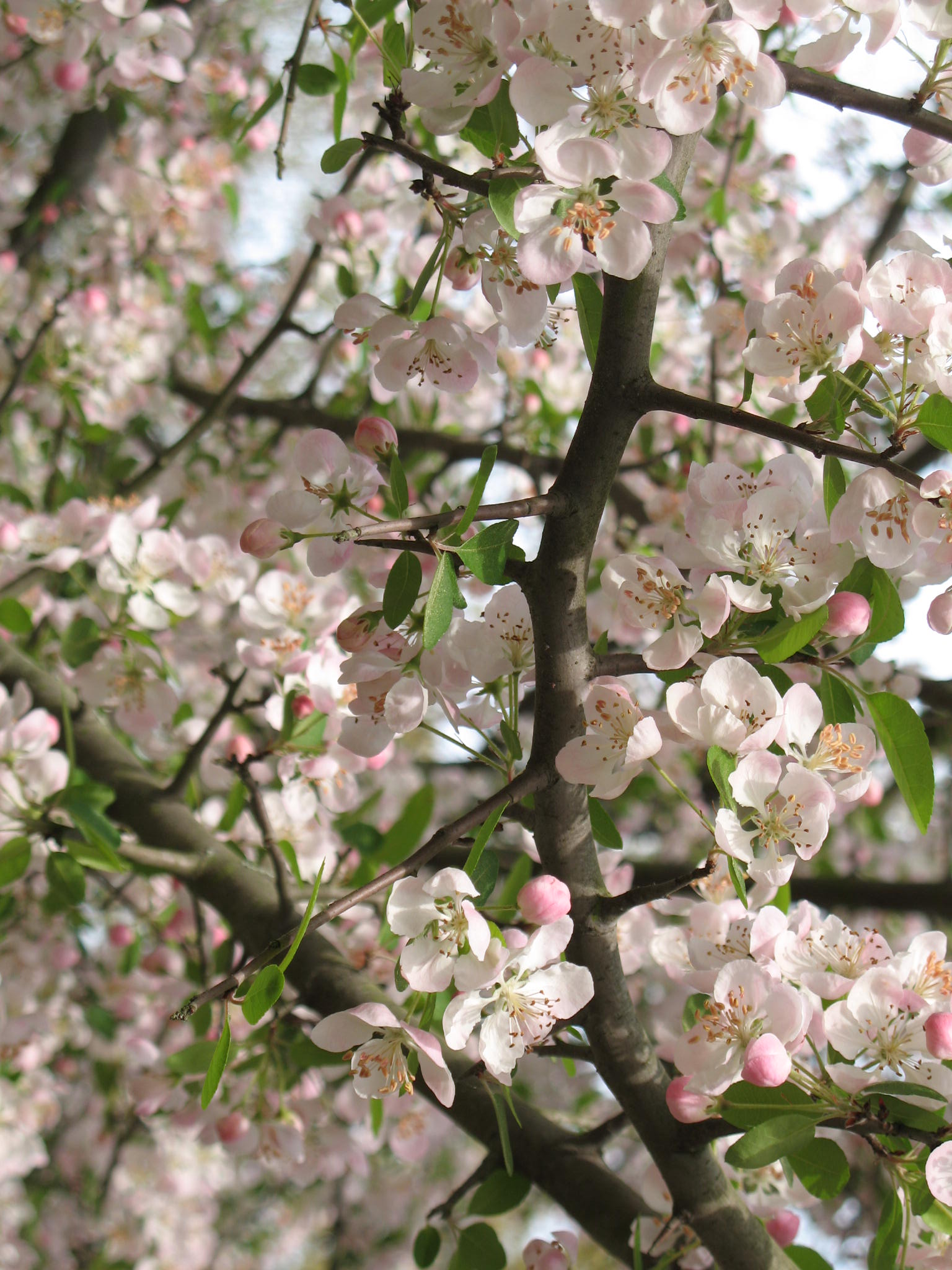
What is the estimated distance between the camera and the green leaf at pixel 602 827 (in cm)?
89

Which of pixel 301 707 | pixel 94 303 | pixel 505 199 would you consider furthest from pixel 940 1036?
pixel 94 303

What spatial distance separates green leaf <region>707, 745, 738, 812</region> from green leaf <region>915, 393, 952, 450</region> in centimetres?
26

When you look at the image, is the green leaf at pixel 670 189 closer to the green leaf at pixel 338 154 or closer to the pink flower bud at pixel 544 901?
the green leaf at pixel 338 154

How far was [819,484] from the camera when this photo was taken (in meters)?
1.32

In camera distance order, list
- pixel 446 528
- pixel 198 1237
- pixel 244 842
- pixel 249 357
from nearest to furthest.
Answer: pixel 446 528 < pixel 244 842 < pixel 249 357 < pixel 198 1237

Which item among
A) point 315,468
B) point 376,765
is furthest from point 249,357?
point 315,468

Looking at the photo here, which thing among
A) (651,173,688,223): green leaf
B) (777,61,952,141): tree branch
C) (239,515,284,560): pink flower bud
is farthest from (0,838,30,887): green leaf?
(777,61,952,141): tree branch

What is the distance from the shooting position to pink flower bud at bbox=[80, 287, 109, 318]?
2398mm

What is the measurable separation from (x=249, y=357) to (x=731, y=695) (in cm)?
151

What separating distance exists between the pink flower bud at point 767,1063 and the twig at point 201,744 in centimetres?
76

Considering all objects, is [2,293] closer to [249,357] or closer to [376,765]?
[249,357]

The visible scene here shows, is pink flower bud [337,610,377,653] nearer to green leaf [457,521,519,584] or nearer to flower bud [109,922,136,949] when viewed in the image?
green leaf [457,521,519,584]

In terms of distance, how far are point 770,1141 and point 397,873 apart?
339 millimetres

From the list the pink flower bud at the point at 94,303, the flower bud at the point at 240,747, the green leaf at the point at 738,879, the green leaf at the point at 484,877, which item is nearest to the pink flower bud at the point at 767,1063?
the green leaf at the point at 738,879
